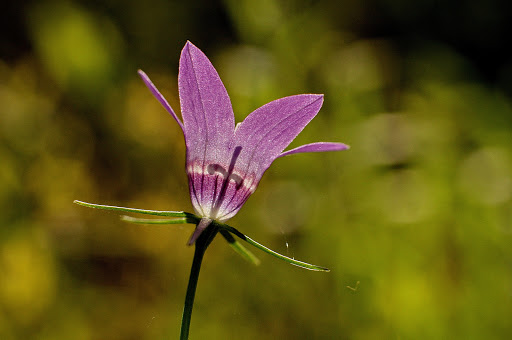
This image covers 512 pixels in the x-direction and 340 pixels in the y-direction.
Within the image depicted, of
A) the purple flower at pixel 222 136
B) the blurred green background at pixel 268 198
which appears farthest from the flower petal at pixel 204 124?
the blurred green background at pixel 268 198

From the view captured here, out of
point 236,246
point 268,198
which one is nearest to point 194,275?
point 236,246

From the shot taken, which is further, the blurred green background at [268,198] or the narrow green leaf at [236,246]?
the blurred green background at [268,198]

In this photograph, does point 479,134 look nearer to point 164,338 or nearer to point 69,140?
point 164,338

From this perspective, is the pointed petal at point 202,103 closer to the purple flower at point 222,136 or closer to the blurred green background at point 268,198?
the purple flower at point 222,136

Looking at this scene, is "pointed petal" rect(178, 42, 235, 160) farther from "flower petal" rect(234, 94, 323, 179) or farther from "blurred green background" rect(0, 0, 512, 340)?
"blurred green background" rect(0, 0, 512, 340)

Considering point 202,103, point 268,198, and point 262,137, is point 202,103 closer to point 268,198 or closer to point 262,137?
point 262,137

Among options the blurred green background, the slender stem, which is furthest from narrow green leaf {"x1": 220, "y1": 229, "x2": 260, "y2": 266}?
the blurred green background
